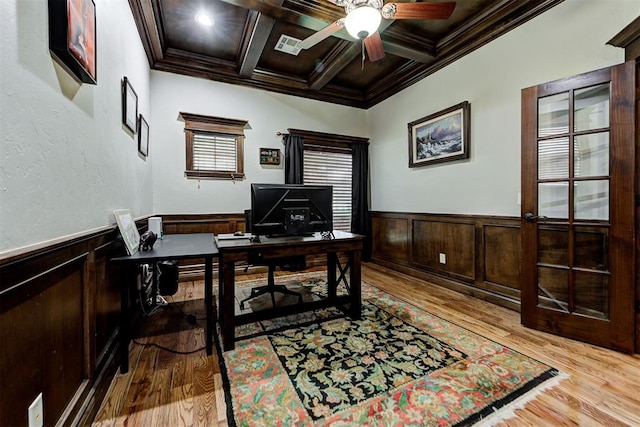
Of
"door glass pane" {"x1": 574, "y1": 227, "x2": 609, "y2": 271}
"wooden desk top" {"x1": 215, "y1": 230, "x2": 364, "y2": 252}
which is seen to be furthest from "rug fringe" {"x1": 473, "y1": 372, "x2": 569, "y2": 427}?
"wooden desk top" {"x1": 215, "y1": 230, "x2": 364, "y2": 252}

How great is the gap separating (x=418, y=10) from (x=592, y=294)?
267 centimetres

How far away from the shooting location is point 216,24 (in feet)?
9.71

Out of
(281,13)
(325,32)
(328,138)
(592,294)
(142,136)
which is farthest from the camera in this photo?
(328,138)

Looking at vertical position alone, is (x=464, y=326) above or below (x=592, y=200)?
below

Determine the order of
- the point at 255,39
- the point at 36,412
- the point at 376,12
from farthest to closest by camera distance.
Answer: the point at 255,39
the point at 376,12
the point at 36,412

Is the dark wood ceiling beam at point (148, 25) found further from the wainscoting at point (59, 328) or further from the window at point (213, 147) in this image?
the wainscoting at point (59, 328)

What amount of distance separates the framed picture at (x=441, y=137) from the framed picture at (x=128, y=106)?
11.3 ft

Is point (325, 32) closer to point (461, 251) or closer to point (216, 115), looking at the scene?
point (216, 115)

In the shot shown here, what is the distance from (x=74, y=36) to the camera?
1152 millimetres

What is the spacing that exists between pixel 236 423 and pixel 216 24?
3.66 m

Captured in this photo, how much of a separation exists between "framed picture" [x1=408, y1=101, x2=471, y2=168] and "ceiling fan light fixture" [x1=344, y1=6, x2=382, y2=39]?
5.74ft

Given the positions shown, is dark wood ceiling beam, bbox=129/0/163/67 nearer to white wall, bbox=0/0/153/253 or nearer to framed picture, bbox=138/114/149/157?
white wall, bbox=0/0/153/253

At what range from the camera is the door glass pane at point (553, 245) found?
2.21 m

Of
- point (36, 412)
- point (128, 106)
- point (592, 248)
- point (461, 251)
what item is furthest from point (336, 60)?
point (36, 412)
